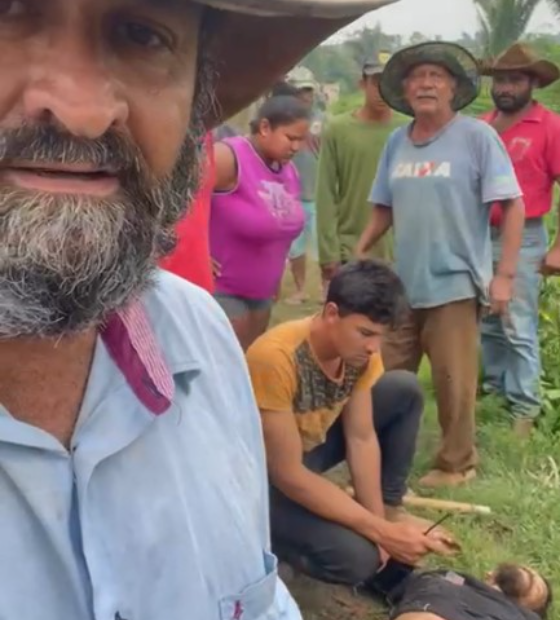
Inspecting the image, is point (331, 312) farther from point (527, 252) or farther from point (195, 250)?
point (527, 252)

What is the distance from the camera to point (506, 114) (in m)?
5.60

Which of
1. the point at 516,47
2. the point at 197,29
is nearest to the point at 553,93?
the point at 516,47

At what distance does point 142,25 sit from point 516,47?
5.08 m

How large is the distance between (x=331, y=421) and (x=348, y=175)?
241cm

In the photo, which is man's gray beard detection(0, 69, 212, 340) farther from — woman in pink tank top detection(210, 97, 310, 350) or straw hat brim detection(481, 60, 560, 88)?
straw hat brim detection(481, 60, 560, 88)

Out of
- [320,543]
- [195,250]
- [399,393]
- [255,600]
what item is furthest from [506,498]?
[255,600]

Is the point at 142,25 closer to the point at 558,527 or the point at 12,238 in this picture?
the point at 12,238

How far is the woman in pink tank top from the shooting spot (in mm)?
4305

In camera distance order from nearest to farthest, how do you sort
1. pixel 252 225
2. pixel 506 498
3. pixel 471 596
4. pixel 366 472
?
pixel 471 596
pixel 366 472
pixel 252 225
pixel 506 498

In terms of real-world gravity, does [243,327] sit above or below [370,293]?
below

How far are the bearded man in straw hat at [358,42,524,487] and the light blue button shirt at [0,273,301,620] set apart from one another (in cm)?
314

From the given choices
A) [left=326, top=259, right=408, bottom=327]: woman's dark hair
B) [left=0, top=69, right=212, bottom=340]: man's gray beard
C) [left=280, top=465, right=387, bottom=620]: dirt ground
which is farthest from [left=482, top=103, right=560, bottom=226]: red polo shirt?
[left=0, top=69, right=212, bottom=340]: man's gray beard

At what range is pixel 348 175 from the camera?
19.1 feet

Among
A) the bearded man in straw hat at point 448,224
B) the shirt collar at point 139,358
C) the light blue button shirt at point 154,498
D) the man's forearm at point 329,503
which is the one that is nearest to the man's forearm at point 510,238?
the bearded man in straw hat at point 448,224
